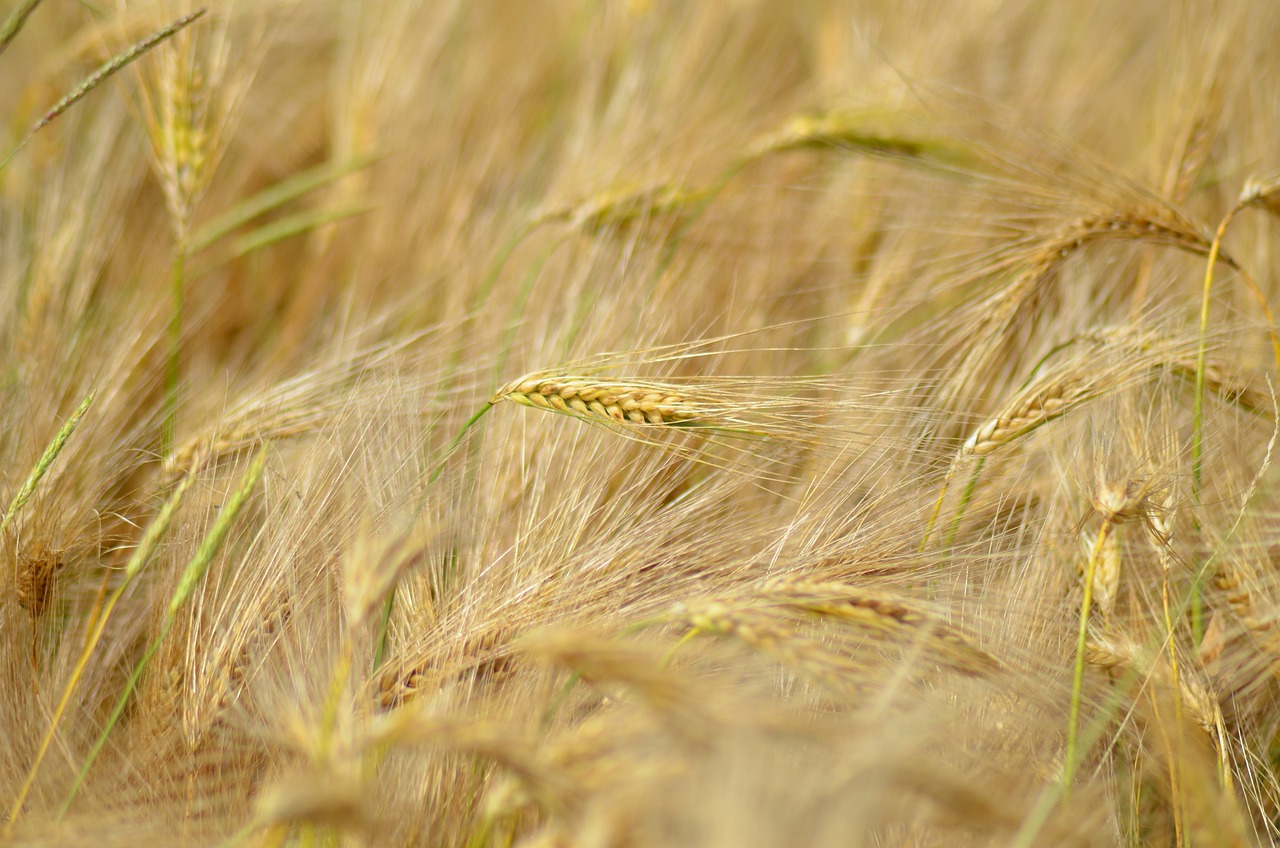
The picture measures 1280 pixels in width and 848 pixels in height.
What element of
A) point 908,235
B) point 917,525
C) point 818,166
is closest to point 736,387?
point 917,525

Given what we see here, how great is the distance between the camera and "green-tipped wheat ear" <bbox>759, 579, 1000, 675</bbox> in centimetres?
72

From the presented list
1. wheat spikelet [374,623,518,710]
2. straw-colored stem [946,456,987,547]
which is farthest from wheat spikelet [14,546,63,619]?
straw-colored stem [946,456,987,547]

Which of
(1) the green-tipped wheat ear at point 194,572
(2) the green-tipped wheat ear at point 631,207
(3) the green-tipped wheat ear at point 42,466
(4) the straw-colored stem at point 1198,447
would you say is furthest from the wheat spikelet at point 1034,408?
(3) the green-tipped wheat ear at point 42,466

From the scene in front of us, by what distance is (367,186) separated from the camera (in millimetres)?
1675

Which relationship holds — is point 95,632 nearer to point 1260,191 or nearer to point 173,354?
point 173,354

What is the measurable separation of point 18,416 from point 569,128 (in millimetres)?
1062

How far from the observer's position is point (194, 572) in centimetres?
85

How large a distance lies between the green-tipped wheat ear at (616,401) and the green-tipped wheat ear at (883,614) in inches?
7.6

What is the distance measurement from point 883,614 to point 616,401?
1.04 feet

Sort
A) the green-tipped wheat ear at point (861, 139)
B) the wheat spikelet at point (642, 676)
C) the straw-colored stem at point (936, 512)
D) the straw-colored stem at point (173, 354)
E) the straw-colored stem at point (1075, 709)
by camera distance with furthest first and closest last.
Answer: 1. the green-tipped wheat ear at point (861, 139)
2. the straw-colored stem at point (173, 354)
3. the straw-colored stem at point (936, 512)
4. the straw-colored stem at point (1075, 709)
5. the wheat spikelet at point (642, 676)

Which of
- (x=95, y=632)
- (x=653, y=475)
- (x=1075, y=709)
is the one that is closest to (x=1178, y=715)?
(x=1075, y=709)

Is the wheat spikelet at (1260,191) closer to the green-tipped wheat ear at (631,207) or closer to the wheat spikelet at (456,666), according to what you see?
the green-tipped wheat ear at (631,207)

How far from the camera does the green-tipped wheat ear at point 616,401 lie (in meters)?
0.86

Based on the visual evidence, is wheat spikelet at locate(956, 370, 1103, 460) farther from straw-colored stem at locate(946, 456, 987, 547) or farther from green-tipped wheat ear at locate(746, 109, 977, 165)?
green-tipped wheat ear at locate(746, 109, 977, 165)
